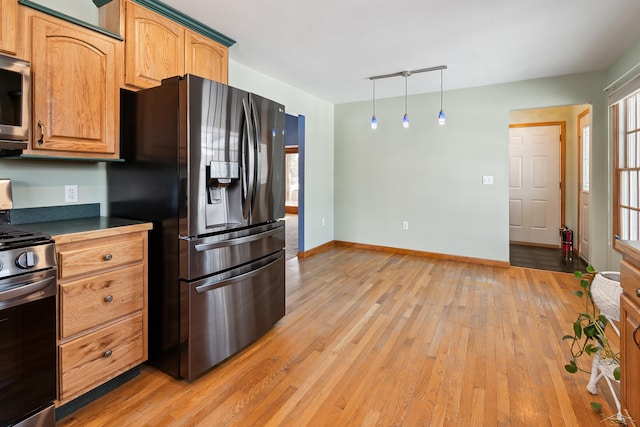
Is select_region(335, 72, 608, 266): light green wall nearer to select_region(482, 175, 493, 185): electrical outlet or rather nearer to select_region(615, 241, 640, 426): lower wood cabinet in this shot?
select_region(482, 175, 493, 185): electrical outlet

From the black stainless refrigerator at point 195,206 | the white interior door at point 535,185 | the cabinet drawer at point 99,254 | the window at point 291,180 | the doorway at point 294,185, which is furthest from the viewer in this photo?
the window at point 291,180

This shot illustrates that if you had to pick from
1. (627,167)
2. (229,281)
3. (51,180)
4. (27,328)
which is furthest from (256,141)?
(627,167)

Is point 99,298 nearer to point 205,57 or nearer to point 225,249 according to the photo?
point 225,249

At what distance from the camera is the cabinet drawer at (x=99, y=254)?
1.51 metres

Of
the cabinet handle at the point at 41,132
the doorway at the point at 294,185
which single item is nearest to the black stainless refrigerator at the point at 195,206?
the cabinet handle at the point at 41,132

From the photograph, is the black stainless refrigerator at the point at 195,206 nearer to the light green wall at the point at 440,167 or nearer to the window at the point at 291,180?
the light green wall at the point at 440,167

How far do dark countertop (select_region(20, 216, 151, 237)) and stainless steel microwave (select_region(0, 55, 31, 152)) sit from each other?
0.43m

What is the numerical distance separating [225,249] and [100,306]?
0.69m

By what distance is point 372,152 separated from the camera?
5.25m

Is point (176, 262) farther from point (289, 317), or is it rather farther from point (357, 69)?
point (357, 69)

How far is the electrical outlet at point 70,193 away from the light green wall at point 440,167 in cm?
400

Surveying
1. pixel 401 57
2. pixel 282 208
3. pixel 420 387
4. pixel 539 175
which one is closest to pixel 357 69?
pixel 401 57

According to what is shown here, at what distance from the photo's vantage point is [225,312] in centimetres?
202

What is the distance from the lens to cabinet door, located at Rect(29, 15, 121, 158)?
1.66 metres
